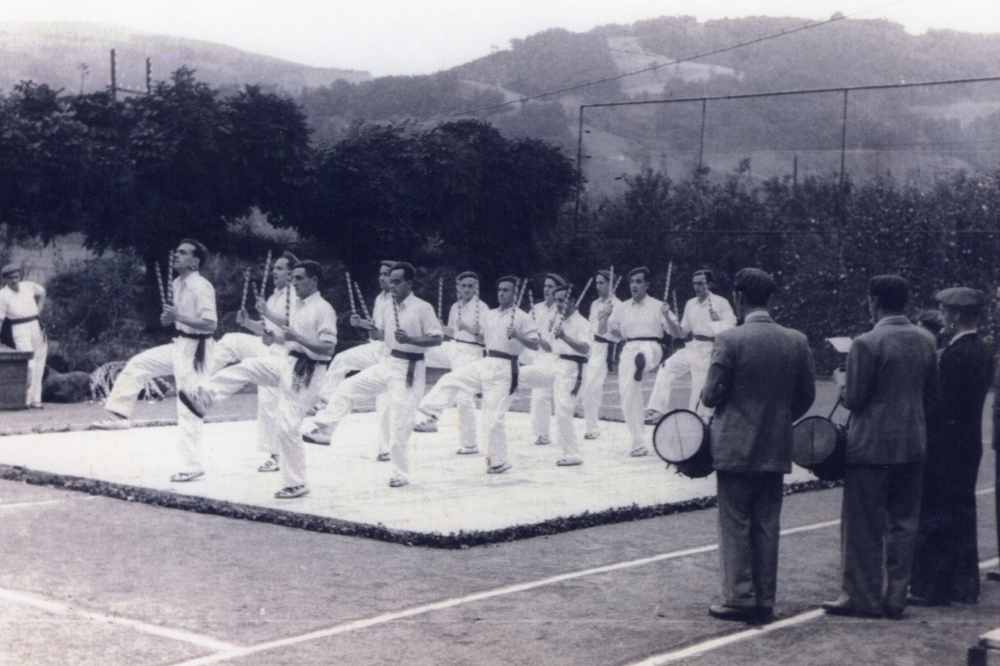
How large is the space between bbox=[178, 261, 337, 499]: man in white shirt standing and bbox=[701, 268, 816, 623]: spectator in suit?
4380 millimetres

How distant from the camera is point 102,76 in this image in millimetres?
38875

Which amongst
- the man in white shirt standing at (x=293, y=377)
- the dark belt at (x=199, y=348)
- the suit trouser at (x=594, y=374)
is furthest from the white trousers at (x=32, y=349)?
the suit trouser at (x=594, y=374)

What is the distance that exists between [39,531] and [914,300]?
87.0 feet

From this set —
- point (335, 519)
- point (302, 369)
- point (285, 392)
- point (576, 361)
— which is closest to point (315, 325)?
point (302, 369)

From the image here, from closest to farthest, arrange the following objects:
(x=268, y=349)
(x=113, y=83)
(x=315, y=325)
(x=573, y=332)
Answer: (x=315, y=325) → (x=268, y=349) → (x=573, y=332) → (x=113, y=83)

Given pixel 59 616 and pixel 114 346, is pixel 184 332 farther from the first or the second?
pixel 114 346

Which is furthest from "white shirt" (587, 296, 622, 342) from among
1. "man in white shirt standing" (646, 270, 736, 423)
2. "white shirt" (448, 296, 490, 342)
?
"white shirt" (448, 296, 490, 342)

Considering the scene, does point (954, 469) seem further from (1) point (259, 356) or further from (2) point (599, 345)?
(2) point (599, 345)

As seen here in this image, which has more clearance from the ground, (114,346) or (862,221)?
(862,221)

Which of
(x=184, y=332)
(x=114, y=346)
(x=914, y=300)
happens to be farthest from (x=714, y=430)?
(x=914, y=300)

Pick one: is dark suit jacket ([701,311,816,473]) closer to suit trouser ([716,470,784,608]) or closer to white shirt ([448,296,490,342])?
suit trouser ([716,470,784,608])

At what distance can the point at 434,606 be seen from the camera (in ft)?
22.9

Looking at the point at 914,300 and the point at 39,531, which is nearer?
the point at 39,531

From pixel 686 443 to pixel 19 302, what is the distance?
1324 centimetres
